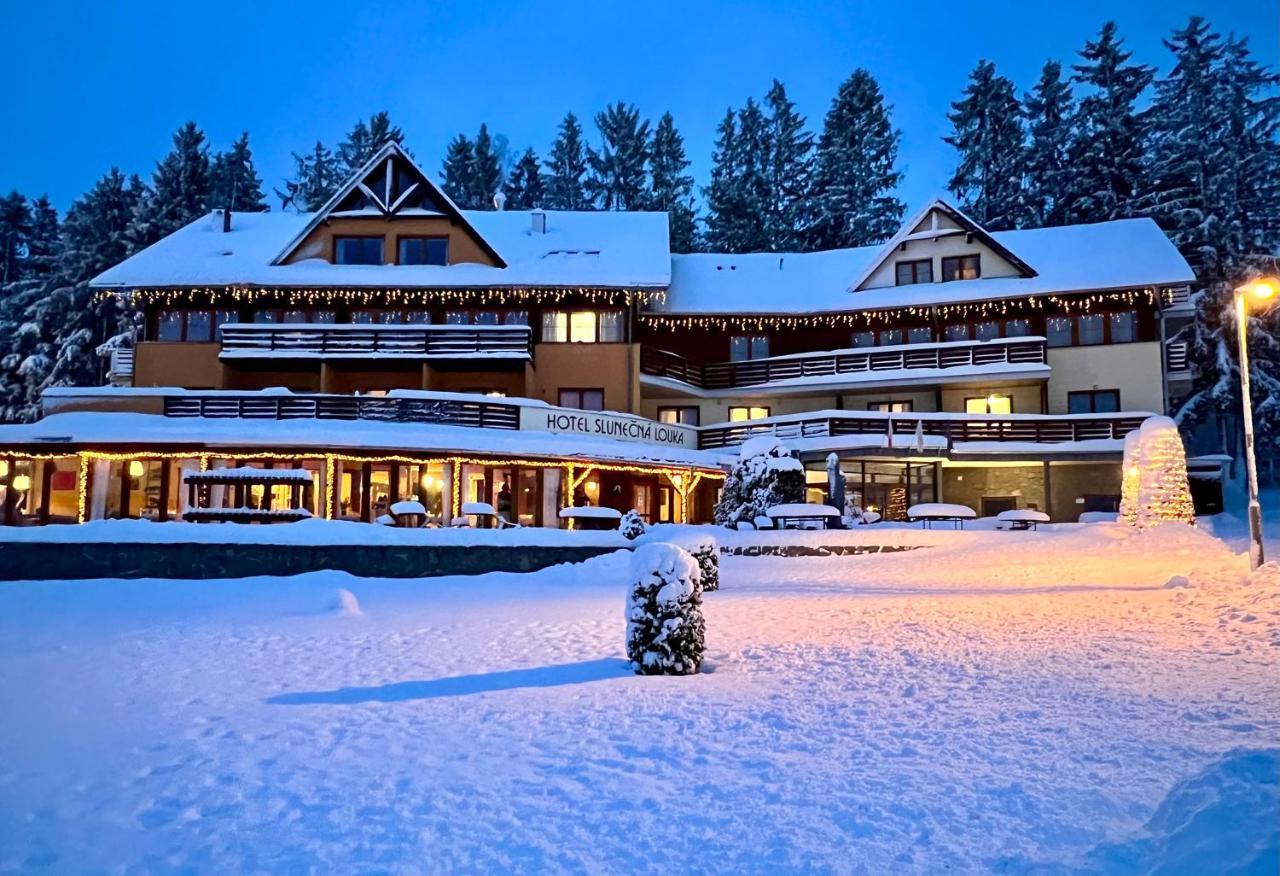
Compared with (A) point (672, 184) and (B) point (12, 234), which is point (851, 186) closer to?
(A) point (672, 184)

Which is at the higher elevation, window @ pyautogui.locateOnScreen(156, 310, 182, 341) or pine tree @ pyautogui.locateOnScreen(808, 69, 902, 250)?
pine tree @ pyautogui.locateOnScreen(808, 69, 902, 250)

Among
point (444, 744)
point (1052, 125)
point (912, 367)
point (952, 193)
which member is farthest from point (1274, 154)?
point (444, 744)

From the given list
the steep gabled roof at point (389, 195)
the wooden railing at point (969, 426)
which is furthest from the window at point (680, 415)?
the steep gabled roof at point (389, 195)

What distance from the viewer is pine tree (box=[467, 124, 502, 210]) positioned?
59.9 metres

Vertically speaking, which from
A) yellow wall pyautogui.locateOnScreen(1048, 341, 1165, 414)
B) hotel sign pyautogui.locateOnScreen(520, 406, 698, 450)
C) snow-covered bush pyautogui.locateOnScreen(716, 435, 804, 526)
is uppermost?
yellow wall pyautogui.locateOnScreen(1048, 341, 1165, 414)

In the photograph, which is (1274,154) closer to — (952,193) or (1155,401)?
(952,193)

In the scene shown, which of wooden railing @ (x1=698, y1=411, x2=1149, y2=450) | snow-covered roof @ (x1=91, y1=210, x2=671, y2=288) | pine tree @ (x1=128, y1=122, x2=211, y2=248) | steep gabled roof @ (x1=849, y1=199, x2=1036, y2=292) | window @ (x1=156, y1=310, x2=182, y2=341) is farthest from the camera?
pine tree @ (x1=128, y1=122, x2=211, y2=248)

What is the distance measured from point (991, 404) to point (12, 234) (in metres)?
62.6

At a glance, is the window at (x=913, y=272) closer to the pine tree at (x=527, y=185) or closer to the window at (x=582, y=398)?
the window at (x=582, y=398)

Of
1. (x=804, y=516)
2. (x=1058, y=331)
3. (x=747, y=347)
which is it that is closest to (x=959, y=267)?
(x=1058, y=331)

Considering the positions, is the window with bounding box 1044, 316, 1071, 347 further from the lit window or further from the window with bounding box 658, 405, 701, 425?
the window with bounding box 658, 405, 701, 425

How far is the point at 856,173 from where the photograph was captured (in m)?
54.6

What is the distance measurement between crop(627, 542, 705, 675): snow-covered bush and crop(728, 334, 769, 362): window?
99.4 ft

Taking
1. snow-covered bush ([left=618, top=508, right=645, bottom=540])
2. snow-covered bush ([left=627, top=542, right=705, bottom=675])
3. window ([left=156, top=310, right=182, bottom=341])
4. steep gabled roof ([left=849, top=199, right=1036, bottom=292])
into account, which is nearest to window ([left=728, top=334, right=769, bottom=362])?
steep gabled roof ([left=849, top=199, right=1036, bottom=292])
